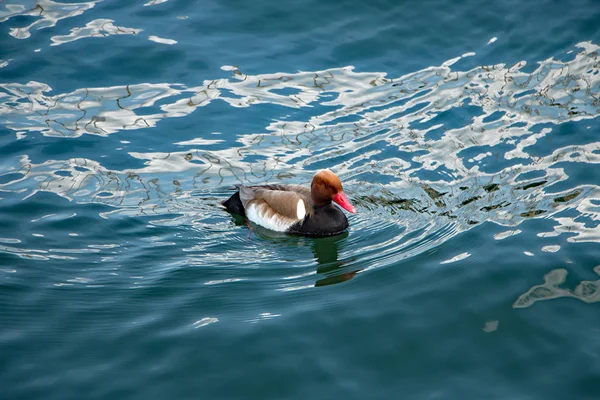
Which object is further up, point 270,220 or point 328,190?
point 328,190

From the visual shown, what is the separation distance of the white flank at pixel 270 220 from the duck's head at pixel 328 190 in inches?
16.2

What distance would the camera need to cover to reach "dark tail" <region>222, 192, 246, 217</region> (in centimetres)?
820

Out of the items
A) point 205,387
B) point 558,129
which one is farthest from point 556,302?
point 558,129

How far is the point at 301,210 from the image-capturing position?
809cm

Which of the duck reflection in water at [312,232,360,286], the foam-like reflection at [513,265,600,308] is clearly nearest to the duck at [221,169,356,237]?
the duck reflection in water at [312,232,360,286]

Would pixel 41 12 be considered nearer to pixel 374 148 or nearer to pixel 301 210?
pixel 374 148

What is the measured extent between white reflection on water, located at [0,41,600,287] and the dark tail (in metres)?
0.16

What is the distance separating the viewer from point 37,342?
18.6ft

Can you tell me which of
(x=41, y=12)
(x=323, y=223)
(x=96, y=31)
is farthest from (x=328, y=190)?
(x=41, y=12)

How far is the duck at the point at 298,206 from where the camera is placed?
7.84 meters

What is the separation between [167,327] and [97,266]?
4.22 ft

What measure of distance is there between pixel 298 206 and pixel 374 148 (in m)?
1.54

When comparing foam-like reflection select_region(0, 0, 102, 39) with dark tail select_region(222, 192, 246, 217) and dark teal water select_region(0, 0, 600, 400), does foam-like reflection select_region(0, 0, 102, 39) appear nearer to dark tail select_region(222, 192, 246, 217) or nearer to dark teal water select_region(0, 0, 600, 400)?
dark teal water select_region(0, 0, 600, 400)

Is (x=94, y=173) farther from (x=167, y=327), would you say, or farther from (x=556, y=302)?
(x=556, y=302)
